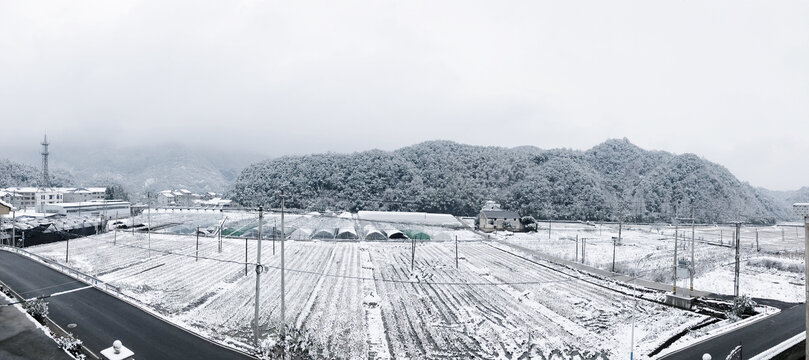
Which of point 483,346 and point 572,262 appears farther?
point 572,262

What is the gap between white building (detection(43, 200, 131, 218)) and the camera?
62562 mm

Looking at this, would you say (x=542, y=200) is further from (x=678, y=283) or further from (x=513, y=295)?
(x=513, y=295)

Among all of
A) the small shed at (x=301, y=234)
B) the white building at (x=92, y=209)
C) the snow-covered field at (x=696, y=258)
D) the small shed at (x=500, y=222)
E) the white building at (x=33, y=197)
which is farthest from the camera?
the white building at (x=33, y=197)

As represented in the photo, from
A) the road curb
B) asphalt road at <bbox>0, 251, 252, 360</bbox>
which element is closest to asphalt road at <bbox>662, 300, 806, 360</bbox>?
the road curb

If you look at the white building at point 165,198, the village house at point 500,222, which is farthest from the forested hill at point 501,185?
the white building at point 165,198

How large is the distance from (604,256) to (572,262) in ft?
Result: 19.9

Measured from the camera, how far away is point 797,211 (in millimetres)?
8773

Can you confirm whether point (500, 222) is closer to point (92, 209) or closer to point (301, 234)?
point (301, 234)

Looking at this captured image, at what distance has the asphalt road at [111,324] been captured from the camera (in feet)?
42.1

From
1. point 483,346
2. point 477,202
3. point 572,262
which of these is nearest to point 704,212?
point 477,202

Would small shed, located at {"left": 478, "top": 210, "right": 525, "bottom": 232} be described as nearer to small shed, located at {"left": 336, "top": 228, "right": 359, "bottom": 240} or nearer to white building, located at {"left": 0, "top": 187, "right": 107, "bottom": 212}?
small shed, located at {"left": 336, "top": 228, "right": 359, "bottom": 240}

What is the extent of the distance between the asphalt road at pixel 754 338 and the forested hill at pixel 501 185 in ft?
180

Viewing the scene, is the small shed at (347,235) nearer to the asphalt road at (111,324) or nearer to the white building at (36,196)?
the asphalt road at (111,324)

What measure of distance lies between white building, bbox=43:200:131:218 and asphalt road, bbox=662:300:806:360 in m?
74.3
